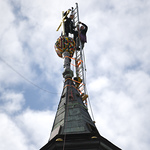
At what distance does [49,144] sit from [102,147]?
9.99 ft

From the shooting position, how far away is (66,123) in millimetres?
16875

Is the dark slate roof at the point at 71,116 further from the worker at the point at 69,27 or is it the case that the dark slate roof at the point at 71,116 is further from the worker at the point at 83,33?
the worker at the point at 69,27

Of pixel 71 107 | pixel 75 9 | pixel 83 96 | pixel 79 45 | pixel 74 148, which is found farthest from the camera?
pixel 75 9

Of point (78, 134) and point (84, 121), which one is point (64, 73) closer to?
point (84, 121)

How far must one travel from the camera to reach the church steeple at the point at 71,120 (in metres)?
14.4

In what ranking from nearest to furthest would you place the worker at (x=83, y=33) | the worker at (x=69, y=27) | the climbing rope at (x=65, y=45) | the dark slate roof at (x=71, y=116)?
the dark slate roof at (x=71, y=116), the climbing rope at (x=65, y=45), the worker at (x=83, y=33), the worker at (x=69, y=27)

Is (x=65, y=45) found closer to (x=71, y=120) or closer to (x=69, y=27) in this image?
(x=69, y=27)

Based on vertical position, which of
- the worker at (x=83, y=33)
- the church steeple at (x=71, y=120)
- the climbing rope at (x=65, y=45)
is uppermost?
the worker at (x=83, y=33)

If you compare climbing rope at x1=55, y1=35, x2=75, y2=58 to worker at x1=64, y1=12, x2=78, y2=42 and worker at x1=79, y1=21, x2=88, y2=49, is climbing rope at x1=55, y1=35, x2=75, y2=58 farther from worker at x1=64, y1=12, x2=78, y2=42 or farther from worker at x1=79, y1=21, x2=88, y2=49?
worker at x1=64, y1=12, x2=78, y2=42

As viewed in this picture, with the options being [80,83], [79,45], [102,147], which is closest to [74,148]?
[102,147]

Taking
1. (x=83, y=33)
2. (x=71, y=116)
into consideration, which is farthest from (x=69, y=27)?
(x=71, y=116)

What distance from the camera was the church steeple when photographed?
14.4 meters

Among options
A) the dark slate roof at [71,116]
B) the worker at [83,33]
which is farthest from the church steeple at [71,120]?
the worker at [83,33]

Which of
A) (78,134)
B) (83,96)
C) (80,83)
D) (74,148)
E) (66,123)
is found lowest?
(74,148)
